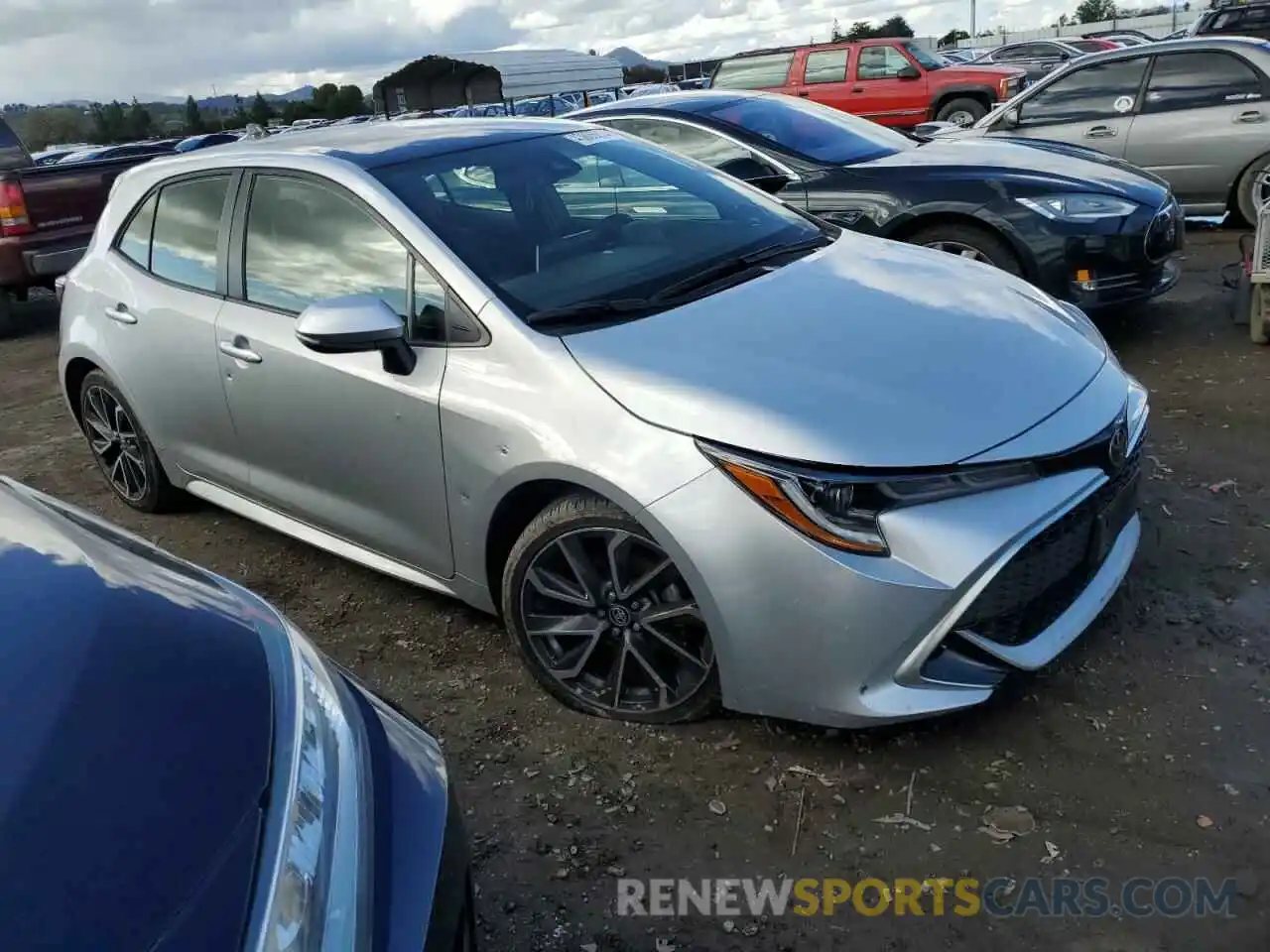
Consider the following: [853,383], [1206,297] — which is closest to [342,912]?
[853,383]

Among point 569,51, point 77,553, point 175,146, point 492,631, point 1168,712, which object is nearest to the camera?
point 77,553

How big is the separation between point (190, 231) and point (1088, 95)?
7645mm

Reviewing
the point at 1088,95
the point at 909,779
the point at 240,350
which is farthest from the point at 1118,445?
the point at 1088,95

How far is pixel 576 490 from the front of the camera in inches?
112

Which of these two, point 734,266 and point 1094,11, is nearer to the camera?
point 734,266

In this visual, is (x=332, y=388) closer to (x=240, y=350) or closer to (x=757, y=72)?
(x=240, y=350)

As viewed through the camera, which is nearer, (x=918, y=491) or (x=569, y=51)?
(x=918, y=491)

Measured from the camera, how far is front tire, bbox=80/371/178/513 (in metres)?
4.53

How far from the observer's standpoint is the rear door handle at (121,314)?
4204mm

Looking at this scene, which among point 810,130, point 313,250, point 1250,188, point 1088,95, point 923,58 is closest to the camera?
point 313,250

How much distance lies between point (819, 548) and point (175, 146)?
22103mm

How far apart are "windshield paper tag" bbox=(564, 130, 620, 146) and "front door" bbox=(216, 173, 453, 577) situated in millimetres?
963

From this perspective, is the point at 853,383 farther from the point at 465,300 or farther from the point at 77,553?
the point at 77,553

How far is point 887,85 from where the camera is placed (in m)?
15.6
